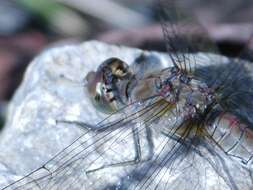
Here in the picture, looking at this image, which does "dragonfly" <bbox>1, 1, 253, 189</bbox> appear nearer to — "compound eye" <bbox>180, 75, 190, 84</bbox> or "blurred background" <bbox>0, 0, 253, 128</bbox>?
"compound eye" <bbox>180, 75, 190, 84</bbox>

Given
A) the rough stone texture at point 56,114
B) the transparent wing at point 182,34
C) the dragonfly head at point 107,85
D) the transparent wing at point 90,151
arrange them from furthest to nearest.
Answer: the transparent wing at point 182,34 < the dragonfly head at point 107,85 < the rough stone texture at point 56,114 < the transparent wing at point 90,151

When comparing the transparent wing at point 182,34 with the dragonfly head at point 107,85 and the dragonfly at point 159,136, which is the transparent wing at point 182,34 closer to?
the dragonfly at point 159,136

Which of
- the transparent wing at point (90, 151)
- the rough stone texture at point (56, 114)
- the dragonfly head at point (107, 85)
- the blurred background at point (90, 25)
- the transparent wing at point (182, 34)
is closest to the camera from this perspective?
the transparent wing at point (90, 151)

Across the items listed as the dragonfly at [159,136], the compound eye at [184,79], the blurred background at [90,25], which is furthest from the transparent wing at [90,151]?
the blurred background at [90,25]

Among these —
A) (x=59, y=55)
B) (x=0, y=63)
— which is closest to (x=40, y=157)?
(x=59, y=55)

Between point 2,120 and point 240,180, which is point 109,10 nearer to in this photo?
point 2,120

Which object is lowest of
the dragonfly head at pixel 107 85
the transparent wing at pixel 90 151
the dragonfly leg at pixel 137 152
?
the dragonfly leg at pixel 137 152

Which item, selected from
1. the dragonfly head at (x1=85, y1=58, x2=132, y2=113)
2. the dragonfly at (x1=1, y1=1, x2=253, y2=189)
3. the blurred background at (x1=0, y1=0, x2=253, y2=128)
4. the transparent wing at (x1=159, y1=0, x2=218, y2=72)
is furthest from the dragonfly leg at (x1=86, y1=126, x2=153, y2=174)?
the blurred background at (x1=0, y1=0, x2=253, y2=128)
